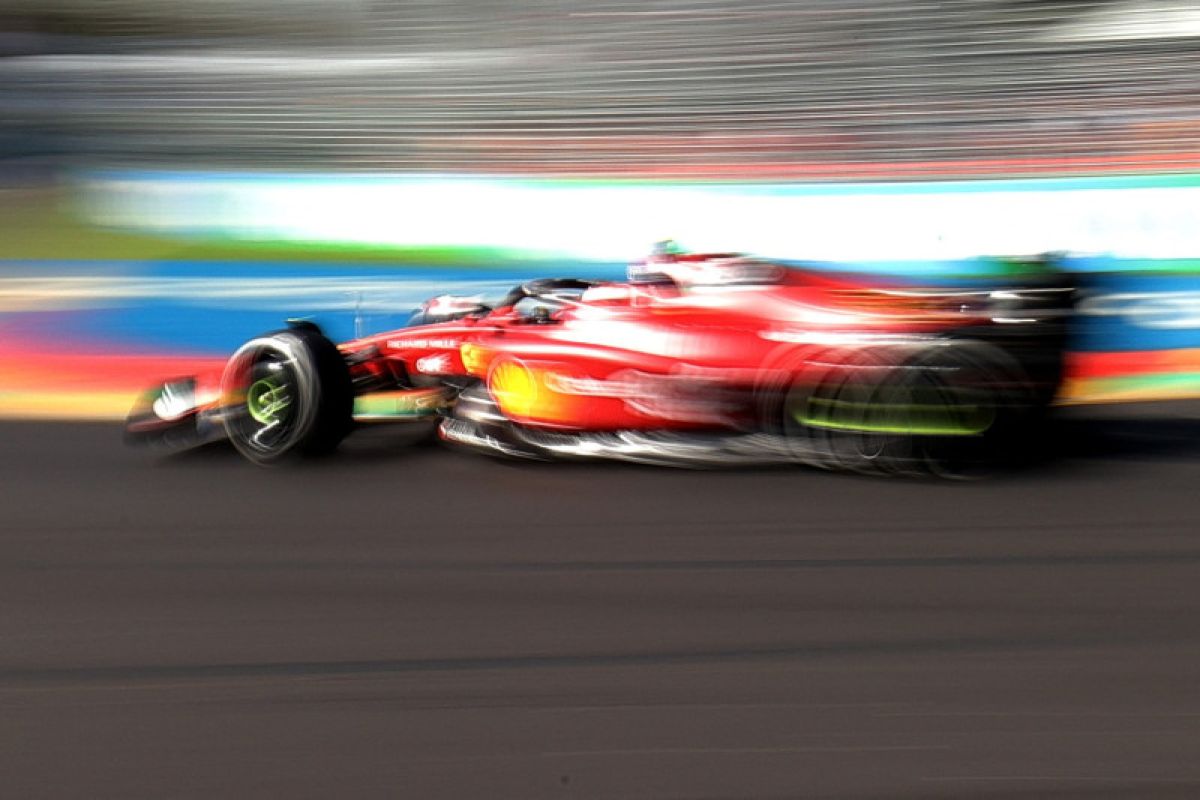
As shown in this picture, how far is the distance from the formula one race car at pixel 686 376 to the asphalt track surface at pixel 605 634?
0.50ft

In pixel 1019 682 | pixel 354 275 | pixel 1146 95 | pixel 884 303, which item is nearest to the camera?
pixel 1019 682

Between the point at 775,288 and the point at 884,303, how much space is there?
0.39m

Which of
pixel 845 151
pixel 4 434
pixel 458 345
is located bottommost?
pixel 4 434

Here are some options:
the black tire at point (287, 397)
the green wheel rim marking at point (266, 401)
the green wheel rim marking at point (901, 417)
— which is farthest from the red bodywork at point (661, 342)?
Answer: the green wheel rim marking at point (266, 401)

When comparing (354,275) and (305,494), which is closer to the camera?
(305,494)

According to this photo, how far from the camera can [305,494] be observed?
207 inches

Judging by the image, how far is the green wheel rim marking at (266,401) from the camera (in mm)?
5781

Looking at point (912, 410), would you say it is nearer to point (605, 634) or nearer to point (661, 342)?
point (661, 342)

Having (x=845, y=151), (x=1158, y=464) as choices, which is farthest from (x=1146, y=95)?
(x=1158, y=464)

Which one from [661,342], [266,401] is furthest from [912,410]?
[266,401]

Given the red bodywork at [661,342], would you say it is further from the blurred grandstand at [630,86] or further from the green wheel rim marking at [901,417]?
the blurred grandstand at [630,86]

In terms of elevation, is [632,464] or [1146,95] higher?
[1146,95]

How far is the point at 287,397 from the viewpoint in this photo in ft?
18.9

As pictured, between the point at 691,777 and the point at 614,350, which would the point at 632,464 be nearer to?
the point at 614,350
